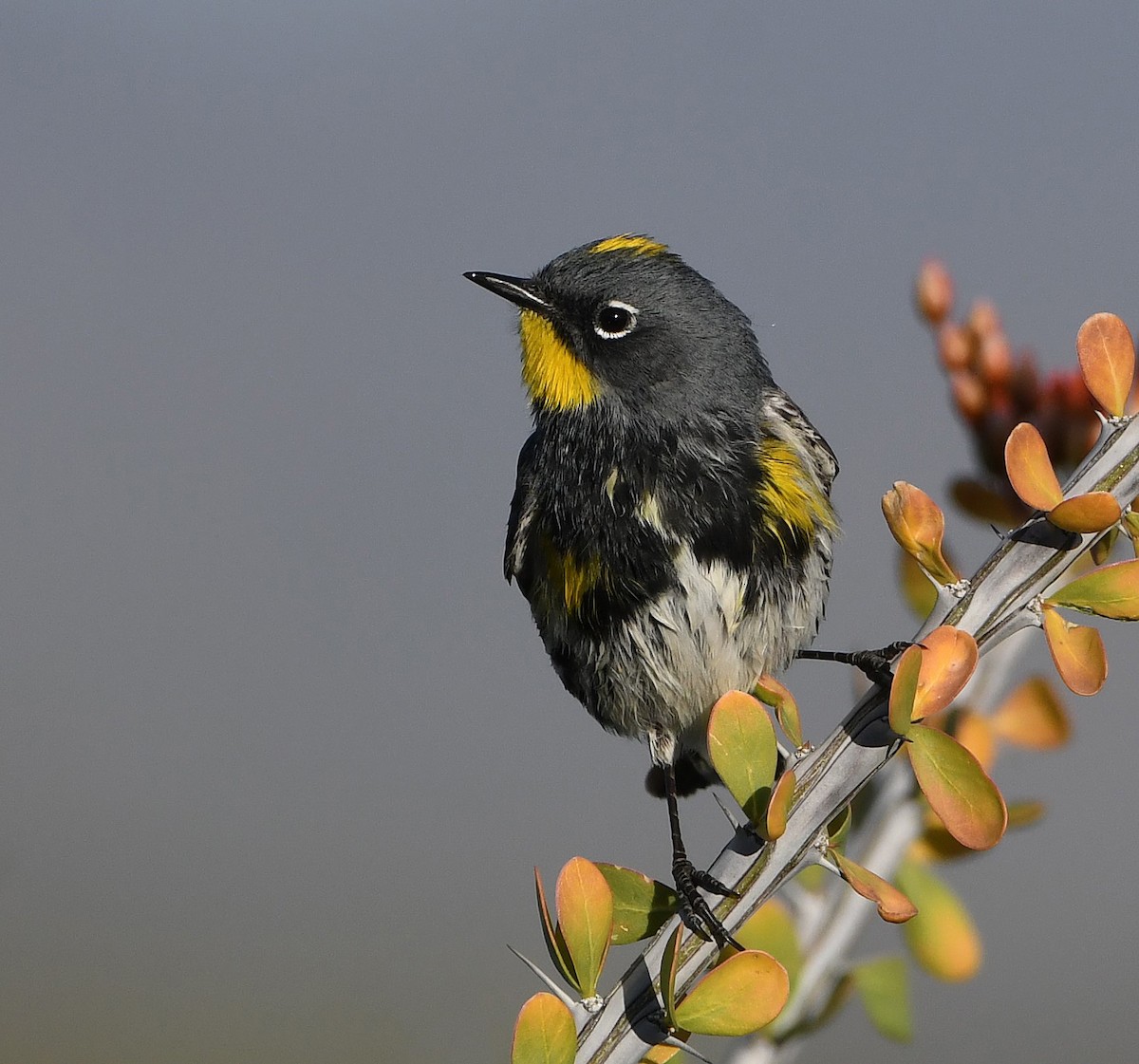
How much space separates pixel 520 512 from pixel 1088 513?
2.13 metres

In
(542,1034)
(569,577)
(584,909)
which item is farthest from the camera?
(569,577)

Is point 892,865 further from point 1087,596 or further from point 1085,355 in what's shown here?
point 1085,355

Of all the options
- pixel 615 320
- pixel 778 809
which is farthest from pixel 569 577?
pixel 778 809

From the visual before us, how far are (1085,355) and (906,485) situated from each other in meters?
0.29

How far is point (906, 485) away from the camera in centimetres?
178

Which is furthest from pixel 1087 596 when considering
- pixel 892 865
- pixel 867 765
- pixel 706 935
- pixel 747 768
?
pixel 892 865

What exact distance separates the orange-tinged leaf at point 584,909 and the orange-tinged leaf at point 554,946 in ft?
0.19

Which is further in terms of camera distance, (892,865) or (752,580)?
(752,580)

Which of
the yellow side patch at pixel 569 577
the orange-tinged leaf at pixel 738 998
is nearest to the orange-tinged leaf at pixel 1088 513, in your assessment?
the orange-tinged leaf at pixel 738 998

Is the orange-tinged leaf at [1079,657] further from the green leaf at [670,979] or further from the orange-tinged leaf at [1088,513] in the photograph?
the green leaf at [670,979]

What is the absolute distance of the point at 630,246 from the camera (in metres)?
3.68

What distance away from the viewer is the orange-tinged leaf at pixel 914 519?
1783mm

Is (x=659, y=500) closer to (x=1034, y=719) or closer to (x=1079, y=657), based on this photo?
(x=1034, y=719)

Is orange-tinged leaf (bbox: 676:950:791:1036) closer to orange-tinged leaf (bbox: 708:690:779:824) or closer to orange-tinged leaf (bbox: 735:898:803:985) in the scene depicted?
orange-tinged leaf (bbox: 708:690:779:824)
